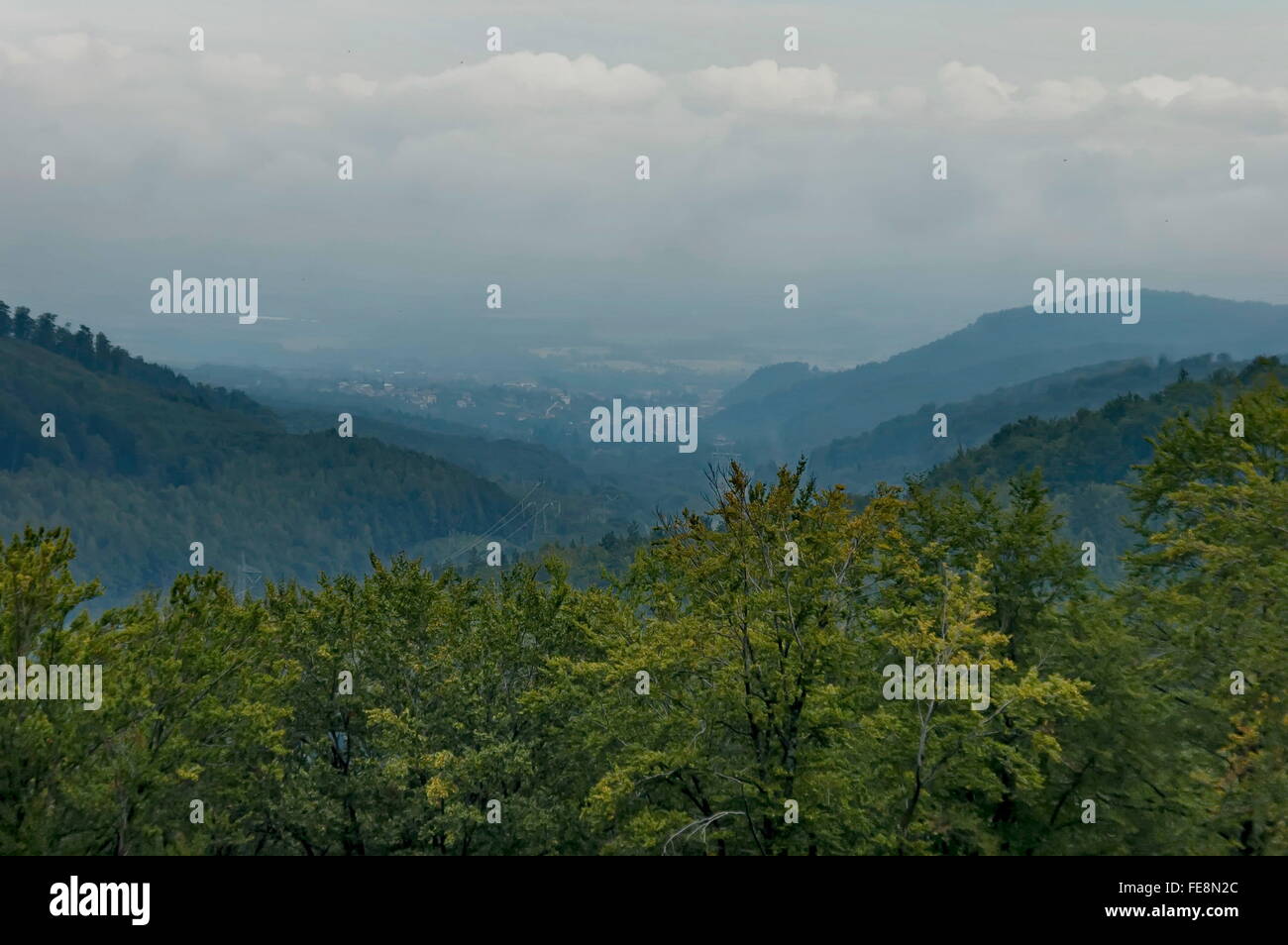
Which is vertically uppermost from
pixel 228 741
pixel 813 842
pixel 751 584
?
pixel 751 584

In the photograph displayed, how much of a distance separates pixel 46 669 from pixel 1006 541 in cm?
2651

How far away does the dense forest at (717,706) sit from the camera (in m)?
23.2

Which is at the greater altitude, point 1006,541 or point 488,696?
point 1006,541

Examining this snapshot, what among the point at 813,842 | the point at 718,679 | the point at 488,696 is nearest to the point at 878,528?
the point at 718,679

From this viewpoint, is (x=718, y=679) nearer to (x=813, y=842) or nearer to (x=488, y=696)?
(x=813, y=842)

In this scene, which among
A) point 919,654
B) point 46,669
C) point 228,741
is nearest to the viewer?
point 46,669

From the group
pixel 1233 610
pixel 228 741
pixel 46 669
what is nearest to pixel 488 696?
pixel 228 741

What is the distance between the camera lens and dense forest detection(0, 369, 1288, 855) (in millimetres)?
23172

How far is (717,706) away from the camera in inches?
1004
